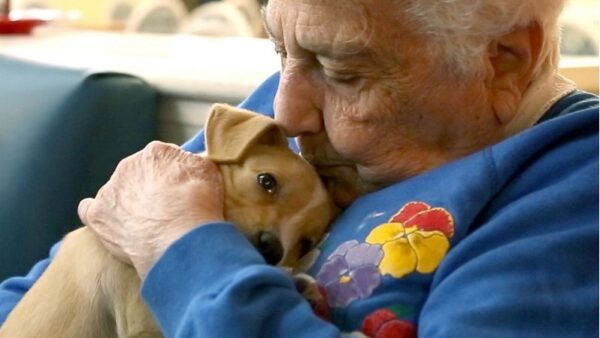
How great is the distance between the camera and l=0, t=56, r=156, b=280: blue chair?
2.14 m

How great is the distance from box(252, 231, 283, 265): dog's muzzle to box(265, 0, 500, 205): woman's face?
13cm

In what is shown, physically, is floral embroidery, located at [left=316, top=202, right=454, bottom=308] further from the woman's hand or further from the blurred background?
the blurred background

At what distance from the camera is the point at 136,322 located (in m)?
1.40

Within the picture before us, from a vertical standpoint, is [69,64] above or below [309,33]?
below

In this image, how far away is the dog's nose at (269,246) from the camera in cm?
136

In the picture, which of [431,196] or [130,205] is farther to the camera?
→ [130,205]

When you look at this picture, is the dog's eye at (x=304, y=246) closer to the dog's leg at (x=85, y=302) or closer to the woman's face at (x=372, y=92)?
the woman's face at (x=372, y=92)

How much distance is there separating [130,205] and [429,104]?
0.38 meters

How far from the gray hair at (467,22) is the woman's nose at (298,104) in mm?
149

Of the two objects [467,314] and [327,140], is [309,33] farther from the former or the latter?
[467,314]

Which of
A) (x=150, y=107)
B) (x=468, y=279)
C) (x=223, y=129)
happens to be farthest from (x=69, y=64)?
(x=468, y=279)

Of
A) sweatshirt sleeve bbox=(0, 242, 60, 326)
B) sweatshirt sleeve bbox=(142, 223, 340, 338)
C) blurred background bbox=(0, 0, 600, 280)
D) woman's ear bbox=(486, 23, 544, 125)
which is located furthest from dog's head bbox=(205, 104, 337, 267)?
blurred background bbox=(0, 0, 600, 280)

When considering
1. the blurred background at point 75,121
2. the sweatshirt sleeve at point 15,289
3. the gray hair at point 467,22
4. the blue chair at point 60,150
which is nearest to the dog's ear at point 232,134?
the gray hair at point 467,22

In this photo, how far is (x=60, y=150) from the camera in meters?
2.15
